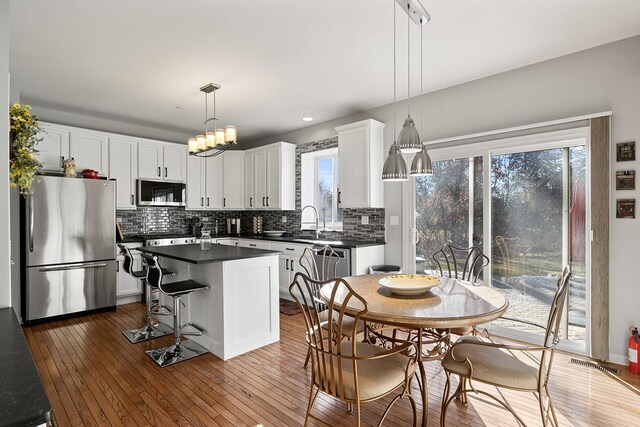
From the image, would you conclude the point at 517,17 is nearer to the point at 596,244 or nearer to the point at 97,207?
the point at 596,244

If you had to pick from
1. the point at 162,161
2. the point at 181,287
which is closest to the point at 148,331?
the point at 181,287

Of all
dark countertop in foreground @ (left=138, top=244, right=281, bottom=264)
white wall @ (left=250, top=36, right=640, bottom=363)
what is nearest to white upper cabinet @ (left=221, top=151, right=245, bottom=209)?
dark countertop in foreground @ (left=138, top=244, right=281, bottom=264)

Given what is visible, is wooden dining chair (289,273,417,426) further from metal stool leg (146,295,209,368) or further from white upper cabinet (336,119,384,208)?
white upper cabinet (336,119,384,208)

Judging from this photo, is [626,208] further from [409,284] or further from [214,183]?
[214,183]

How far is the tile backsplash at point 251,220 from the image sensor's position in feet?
15.5

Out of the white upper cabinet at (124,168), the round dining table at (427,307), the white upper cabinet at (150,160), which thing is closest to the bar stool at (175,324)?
the round dining table at (427,307)

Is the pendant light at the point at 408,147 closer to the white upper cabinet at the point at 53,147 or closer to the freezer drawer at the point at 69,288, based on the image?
the freezer drawer at the point at 69,288

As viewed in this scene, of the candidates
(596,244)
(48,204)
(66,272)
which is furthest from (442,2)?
(66,272)

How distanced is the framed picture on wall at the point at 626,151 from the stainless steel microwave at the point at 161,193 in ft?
18.4

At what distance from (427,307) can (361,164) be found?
279 centimetres

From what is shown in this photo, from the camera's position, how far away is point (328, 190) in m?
5.41

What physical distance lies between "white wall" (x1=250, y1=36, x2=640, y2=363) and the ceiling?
141mm

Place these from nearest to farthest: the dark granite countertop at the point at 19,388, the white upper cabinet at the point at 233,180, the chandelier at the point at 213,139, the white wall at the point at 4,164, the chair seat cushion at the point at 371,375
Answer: the dark granite countertop at the point at 19,388, the white wall at the point at 4,164, the chair seat cushion at the point at 371,375, the chandelier at the point at 213,139, the white upper cabinet at the point at 233,180

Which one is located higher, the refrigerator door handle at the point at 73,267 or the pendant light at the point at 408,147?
the pendant light at the point at 408,147
